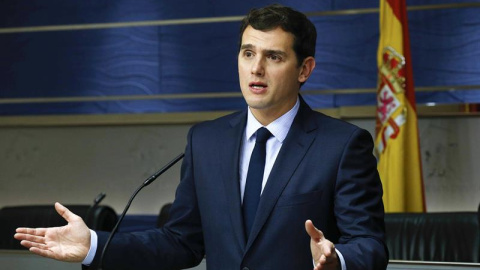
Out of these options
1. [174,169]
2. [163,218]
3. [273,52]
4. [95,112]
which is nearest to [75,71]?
[95,112]

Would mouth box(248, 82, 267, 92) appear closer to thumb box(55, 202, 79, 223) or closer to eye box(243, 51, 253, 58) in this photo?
eye box(243, 51, 253, 58)

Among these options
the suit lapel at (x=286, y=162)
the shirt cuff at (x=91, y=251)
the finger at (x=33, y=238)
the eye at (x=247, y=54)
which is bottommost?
the shirt cuff at (x=91, y=251)

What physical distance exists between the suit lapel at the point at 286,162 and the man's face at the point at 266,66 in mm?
96

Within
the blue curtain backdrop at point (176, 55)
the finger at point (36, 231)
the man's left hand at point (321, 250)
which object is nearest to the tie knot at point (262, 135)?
the man's left hand at point (321, 250)

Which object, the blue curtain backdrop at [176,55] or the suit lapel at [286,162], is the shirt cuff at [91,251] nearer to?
the suit lapel at [286,162]

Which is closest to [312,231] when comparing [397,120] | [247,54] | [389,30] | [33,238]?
[247,54]

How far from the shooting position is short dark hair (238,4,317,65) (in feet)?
6.54

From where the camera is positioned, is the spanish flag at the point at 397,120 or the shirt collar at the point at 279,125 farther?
the spanish flag at the point at 397,120

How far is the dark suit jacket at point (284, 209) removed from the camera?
76.1 inches

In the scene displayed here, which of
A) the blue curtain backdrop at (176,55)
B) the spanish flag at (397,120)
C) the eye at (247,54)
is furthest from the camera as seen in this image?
the blue curtain backdrop at (176,55)

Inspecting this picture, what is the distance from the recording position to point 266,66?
199 centimetres

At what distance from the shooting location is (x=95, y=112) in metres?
5.81

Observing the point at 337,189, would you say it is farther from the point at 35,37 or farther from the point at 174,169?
the point at 35,37

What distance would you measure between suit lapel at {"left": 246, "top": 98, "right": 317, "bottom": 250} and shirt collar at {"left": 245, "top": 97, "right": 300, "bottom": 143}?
0.02m
